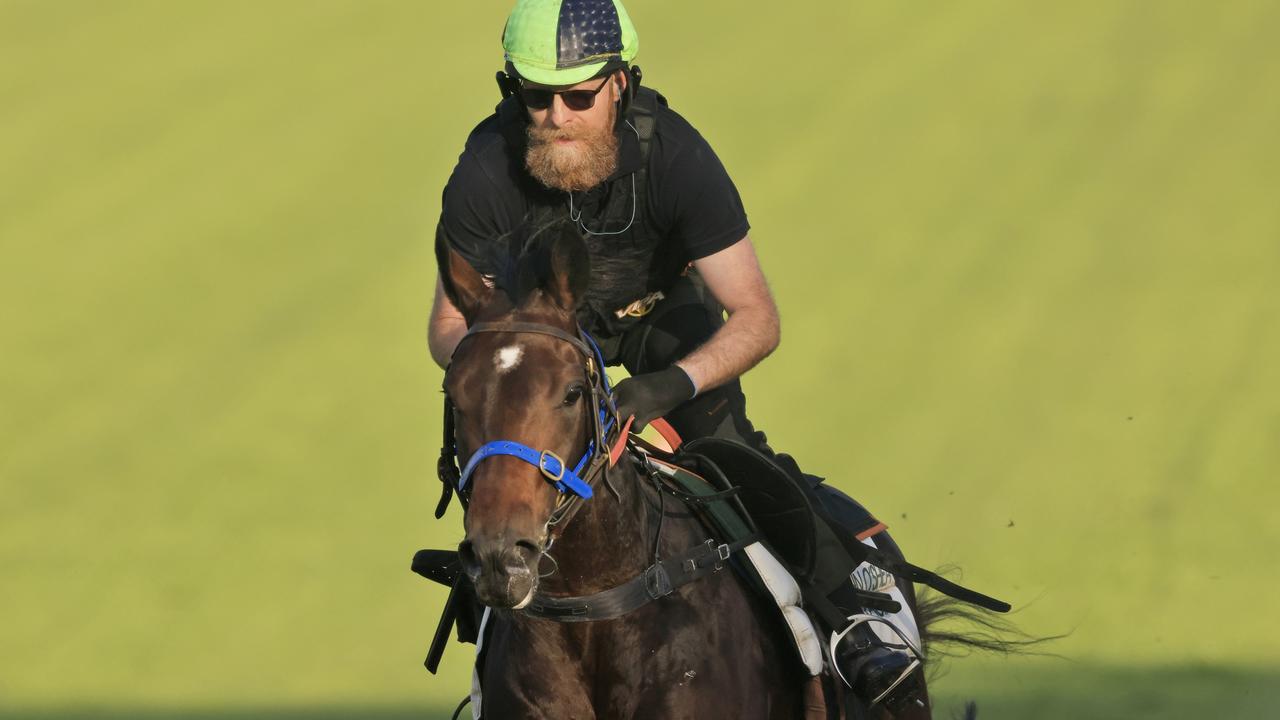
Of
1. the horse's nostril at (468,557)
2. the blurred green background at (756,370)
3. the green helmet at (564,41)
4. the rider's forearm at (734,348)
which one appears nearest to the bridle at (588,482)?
the horse's nostril at (468,557)

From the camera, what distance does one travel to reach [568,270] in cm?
367

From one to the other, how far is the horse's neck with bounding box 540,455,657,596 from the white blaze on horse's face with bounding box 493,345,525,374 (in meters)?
0.44

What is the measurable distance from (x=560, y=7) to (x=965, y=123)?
1416 centimetres

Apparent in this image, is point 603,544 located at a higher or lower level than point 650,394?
lower

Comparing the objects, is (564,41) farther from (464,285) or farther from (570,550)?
(570,550)

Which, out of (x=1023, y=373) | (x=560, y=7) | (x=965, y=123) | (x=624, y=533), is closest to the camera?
(x=624, y=533)

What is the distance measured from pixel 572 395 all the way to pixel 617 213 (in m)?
1.30

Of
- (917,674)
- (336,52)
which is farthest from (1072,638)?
(336,52)

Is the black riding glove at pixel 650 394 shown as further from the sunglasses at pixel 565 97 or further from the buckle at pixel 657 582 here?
the sunglasses at pixel 565 97

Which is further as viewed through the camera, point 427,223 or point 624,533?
point 427,223

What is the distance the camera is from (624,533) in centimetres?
393

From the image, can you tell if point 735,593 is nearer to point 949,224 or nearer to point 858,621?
point 858,621

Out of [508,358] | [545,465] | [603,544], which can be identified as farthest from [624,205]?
[545,465]

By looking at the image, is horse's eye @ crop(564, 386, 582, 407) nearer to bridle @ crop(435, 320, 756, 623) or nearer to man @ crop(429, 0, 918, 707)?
bridle @ crop(435, 320, 756, 623)
